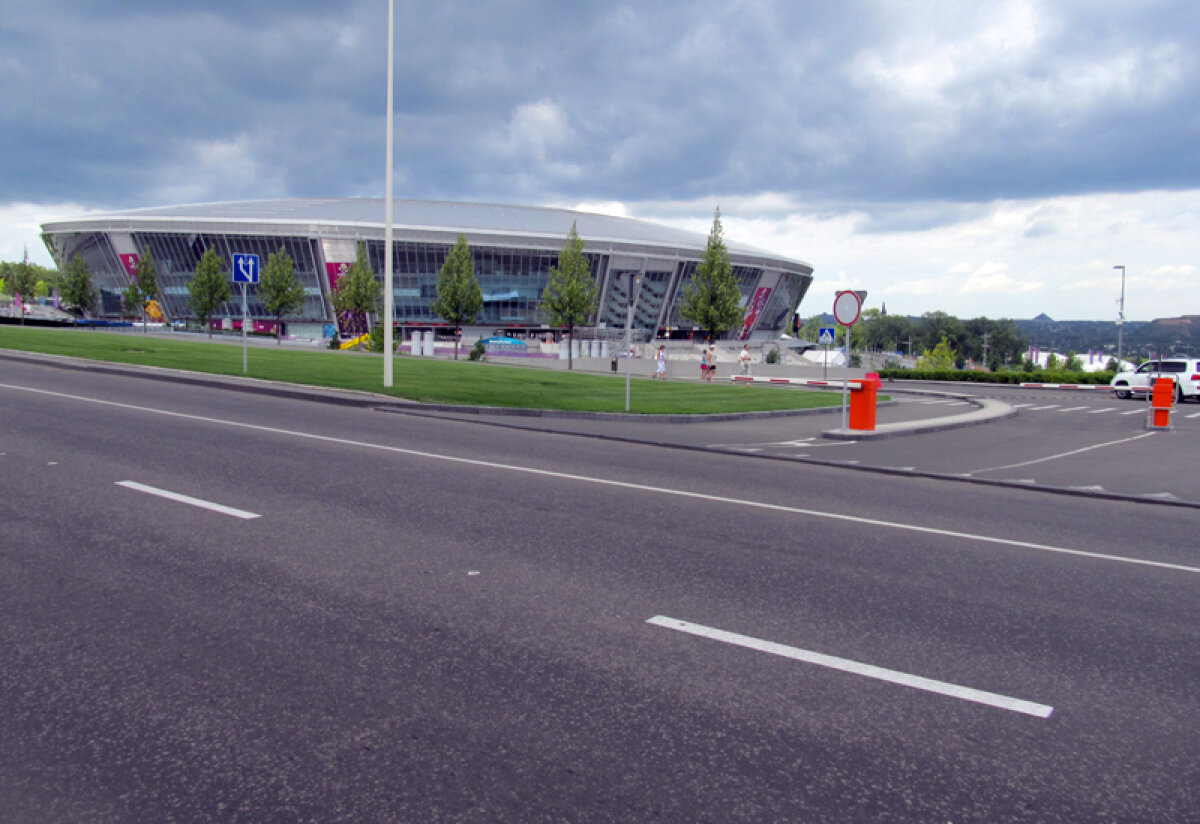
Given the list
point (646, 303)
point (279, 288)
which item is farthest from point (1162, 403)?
point (646, 303)

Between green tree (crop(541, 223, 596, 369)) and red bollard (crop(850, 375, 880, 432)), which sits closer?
red bollard (crop(850, 375, 880, 432))

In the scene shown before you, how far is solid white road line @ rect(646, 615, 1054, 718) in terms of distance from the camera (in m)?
3.61

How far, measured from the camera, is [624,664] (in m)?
3.88

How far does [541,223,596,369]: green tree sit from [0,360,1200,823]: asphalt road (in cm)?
4196

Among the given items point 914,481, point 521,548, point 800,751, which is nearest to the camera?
point 800,751

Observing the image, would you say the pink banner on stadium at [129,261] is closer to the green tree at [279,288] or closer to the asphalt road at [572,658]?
the green tree at [279,288]

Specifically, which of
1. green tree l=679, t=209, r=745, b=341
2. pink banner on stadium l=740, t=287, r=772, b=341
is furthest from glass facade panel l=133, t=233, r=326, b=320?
pink banner on stadium l=740, t=287, r=772, b=341

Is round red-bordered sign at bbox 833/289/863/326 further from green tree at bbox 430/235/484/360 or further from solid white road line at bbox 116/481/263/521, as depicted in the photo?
green tree at bbox 430/235/484/360

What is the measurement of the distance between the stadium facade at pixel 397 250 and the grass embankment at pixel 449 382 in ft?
161

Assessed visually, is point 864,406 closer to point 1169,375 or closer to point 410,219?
point 1169,375

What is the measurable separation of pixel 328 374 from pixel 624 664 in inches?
830

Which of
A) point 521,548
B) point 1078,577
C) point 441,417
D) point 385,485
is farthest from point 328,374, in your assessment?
point 1078,577

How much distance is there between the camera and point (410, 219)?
84.0 metres

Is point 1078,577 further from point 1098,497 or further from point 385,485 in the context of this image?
point 385,485
